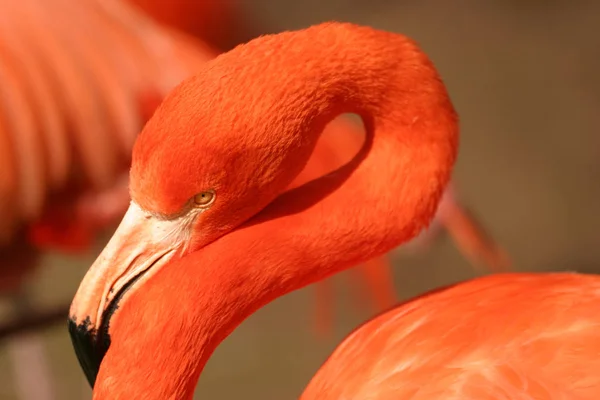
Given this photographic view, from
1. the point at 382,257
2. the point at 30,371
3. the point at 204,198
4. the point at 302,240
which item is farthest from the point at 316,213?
the point at 30,371

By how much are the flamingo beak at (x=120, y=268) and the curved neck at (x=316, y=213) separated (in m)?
0.02

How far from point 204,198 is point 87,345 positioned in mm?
235

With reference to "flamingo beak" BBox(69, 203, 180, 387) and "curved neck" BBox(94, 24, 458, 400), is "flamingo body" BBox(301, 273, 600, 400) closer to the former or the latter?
"curved neck" BBox(94, 24, 458, 400)

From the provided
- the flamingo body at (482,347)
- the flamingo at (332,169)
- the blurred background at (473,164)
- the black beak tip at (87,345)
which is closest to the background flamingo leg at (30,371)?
the blurred background at (473,164)

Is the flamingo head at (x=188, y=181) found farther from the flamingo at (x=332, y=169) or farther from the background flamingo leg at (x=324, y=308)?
the background flamingo leg at (x=324, y=308)

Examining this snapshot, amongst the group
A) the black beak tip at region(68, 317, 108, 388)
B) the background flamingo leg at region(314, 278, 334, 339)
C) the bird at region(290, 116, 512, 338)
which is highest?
the black beak tip at region(68, 317, 108, 388)

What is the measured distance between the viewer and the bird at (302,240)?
698 millimetres

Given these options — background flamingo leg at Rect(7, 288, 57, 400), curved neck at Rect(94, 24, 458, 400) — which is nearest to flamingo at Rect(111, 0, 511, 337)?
curved neck at Rect(94, 24, 458, 400)

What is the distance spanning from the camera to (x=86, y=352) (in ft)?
2.54

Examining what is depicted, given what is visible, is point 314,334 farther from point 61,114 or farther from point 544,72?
point 544,72

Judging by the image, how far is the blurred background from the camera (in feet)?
6.01

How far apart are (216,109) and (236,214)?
141mm

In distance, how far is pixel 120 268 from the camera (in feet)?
2.47

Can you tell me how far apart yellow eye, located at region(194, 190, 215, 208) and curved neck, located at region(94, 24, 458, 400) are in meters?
0.06
